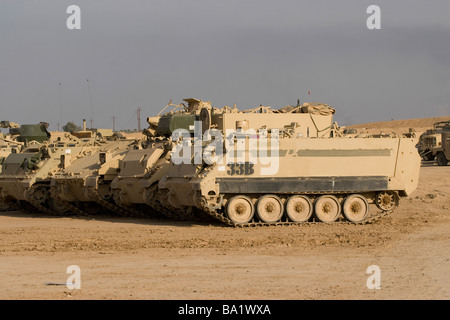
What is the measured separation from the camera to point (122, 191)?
24.1 m

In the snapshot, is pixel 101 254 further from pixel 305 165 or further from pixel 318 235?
pixel 305 165

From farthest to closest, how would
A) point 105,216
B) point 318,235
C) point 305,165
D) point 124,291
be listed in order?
point 105,216 < point 305,165 < point 318,235 < point 124,291

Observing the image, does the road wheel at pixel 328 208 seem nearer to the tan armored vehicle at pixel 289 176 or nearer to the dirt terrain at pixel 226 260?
the tan armored vehicle at pixel 289 176

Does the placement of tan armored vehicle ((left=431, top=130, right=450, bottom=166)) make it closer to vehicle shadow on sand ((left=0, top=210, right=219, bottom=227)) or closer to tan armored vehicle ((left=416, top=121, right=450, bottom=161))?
tan armored vehicle ((left=416, top=121, right=450, bottom=161))

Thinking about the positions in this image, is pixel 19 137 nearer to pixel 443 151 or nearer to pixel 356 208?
pixel 356 208

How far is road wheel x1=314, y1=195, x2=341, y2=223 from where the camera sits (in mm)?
20578

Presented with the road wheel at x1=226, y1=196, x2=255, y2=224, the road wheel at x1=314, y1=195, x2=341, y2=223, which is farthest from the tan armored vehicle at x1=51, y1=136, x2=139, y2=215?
the road wheel at x1=314, y1=195, x2=341, y2=223

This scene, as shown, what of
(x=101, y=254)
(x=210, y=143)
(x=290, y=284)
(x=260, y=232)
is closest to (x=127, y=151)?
(x=210, y=143)

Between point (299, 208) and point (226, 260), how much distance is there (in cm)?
612

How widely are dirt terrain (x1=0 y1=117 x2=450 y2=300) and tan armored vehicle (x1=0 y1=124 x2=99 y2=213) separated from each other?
4.38 m

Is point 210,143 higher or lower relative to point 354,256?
higher

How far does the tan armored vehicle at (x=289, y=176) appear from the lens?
20.0m
